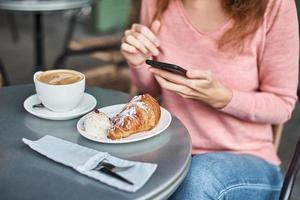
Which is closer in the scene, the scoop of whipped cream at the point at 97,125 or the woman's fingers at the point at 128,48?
the scoop of whipped cream at the point at 97,125

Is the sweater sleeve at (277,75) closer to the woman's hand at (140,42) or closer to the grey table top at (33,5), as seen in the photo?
the woman's hand at (140,42)

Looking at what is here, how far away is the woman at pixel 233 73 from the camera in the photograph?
0.99 meters

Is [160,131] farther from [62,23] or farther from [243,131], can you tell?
[62,23]

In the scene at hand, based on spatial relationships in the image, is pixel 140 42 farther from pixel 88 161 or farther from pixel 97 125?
pixel 88 161

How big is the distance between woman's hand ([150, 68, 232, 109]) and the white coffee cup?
0.55 feet

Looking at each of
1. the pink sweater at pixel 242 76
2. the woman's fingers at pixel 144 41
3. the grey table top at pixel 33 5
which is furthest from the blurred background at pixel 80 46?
the woman's fingers at pixel 144 41

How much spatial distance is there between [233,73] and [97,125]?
422 mm

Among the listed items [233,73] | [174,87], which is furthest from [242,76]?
[174,87]

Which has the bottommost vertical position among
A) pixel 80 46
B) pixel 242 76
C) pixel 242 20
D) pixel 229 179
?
pixel 80 46

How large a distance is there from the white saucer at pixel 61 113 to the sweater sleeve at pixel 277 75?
0.31 meters

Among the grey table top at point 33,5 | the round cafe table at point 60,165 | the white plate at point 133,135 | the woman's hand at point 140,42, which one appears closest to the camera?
the round cafe table at point 60,165

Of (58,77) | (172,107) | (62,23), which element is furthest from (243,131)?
(62,23)

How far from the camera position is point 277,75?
41.6 inches

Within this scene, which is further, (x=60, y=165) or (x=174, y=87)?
(x=174, y=87)
